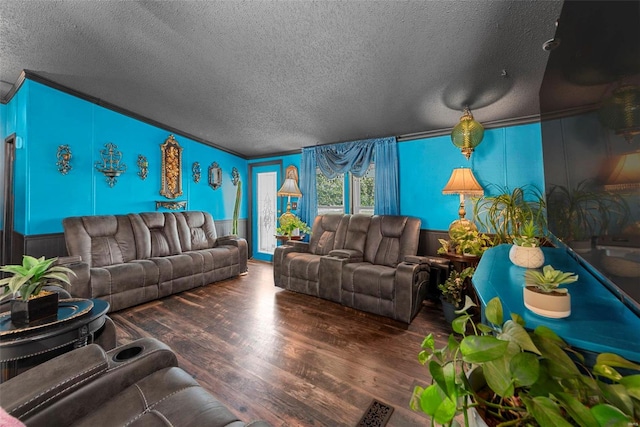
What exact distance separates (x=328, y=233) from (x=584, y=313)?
10.2ft

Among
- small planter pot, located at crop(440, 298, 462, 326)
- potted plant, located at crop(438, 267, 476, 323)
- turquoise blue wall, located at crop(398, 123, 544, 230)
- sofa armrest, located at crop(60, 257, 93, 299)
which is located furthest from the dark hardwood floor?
turquoise blue wall, located at crop(398, 123, 544, 230)

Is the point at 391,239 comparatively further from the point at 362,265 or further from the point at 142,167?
the point at 142,167

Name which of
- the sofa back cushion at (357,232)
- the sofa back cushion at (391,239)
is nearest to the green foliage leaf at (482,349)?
the sofa back cushion at (391,239)

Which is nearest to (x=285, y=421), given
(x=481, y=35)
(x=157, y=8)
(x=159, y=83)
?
(x=481, y=35)

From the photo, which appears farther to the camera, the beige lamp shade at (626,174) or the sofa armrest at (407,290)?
the sofa armrest at (407,290)

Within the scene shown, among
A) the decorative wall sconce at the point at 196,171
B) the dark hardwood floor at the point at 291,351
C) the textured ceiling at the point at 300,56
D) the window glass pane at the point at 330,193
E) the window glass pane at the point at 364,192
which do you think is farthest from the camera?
the decorative wall sconce at the point at 196,171

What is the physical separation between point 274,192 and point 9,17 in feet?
12.5

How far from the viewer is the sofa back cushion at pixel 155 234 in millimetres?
3482

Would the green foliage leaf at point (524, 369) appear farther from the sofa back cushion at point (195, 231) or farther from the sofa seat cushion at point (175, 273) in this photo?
the sofa back cushion at point (195, 231)

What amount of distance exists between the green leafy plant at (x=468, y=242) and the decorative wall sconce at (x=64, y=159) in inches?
186

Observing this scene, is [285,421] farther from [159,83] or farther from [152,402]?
[159,83]

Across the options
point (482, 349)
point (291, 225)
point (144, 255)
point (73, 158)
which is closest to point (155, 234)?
point (144, 255)

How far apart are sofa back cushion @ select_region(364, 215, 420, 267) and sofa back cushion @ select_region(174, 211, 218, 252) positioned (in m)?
2.77

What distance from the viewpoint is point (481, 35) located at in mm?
1656
